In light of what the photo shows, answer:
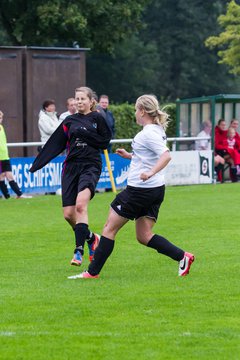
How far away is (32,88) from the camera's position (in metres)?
24.6

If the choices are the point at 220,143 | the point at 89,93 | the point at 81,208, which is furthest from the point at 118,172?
the point at 81,208

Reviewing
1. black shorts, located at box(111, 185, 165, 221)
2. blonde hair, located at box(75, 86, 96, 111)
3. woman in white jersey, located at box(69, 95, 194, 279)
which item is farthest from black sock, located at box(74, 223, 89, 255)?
blonde hair, located at box(75, 86, 96, 111)

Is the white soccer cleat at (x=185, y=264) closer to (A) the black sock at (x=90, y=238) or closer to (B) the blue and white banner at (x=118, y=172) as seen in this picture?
(A) the black sock at (x=90, y=238)

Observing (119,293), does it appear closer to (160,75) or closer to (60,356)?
(60,356)

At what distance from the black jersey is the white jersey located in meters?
1.47

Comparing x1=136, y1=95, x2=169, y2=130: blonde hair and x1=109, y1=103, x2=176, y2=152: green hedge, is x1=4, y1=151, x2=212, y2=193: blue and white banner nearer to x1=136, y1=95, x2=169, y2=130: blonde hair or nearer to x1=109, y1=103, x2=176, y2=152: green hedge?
x1=109, y1=103, x2=176, y2=152: green hedge

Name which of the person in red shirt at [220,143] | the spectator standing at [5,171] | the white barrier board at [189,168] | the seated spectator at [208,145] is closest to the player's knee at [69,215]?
the spectator standing at [5,171]

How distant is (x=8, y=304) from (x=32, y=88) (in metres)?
16.5

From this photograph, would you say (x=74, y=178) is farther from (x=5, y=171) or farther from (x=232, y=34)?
(x=232, y=34)

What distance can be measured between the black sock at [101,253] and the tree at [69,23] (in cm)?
3125

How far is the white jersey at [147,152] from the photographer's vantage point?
9.43 metres

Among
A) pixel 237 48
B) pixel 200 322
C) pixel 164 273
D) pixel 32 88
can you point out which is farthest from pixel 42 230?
pixel 237 48

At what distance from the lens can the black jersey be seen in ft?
36.0

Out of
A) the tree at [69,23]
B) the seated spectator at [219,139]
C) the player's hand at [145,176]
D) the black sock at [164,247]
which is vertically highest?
the tree at [69,23]
